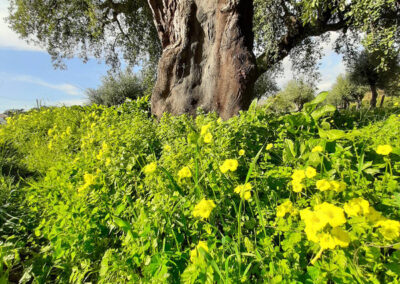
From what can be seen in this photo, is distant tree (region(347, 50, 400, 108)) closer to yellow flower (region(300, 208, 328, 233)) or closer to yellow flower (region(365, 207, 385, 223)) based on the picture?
yellow flower (region(365, 207, 385, 223))

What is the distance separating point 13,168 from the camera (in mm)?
2951

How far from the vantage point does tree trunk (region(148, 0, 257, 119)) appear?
10.8 ft

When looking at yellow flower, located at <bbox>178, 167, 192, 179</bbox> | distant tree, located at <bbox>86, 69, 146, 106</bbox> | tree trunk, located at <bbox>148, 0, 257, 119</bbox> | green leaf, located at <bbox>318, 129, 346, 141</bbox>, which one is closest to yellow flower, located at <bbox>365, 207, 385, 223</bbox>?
green leaf, located at <bbox>318, 129, 346, 141</bbox>

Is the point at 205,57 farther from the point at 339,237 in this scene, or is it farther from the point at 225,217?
the point at 339,237

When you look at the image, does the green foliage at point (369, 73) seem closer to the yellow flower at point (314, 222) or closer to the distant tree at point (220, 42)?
the distant tree at point (220, 42)

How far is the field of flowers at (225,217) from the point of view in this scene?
95 cm

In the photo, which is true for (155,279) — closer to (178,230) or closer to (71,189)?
(178,230)

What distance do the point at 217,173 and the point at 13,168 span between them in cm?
311

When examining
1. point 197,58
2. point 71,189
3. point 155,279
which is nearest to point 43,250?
point 71,189

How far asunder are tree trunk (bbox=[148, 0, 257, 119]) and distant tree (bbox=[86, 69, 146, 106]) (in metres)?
6.52

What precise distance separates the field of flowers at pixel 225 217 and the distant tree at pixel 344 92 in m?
33.0

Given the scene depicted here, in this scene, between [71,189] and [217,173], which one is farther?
[71,189]

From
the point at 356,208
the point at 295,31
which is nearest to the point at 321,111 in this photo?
the point at 356,208

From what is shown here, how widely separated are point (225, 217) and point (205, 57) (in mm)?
3155
